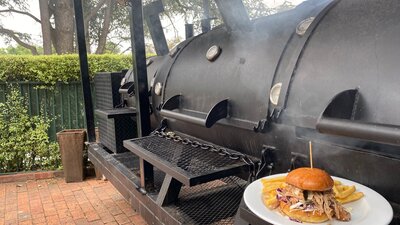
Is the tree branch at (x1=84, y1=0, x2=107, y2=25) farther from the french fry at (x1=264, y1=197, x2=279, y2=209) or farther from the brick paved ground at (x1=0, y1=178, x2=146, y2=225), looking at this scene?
the french fry at (x1=264, y1=197, x2=279, y2=209)

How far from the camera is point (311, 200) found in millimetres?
1033

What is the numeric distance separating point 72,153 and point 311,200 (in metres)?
4.45

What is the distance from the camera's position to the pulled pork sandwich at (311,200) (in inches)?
39.4

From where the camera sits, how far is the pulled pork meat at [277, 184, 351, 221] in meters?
1.00

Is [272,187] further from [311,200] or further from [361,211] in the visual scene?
[361,211]

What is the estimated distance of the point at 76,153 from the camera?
4848 mm

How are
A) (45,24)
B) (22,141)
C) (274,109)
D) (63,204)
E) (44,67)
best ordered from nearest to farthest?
1. (274,109)
2. (63,204)
3. (22,141)
4. (44,67)
5. (45,24)

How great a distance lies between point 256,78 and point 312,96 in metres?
0.47

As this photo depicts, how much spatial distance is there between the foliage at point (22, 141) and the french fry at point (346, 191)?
5.09 m

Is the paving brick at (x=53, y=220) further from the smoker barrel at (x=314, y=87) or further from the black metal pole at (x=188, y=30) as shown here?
the black metal pole at (x=188, y=30)

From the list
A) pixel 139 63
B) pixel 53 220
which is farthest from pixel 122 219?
pixel 139 63

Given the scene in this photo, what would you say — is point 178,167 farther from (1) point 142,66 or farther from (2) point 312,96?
(1) point 142,66

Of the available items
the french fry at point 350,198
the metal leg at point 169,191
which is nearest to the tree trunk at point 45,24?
the metal leg at point 169,191

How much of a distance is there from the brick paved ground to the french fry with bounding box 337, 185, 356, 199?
2.77 meters
